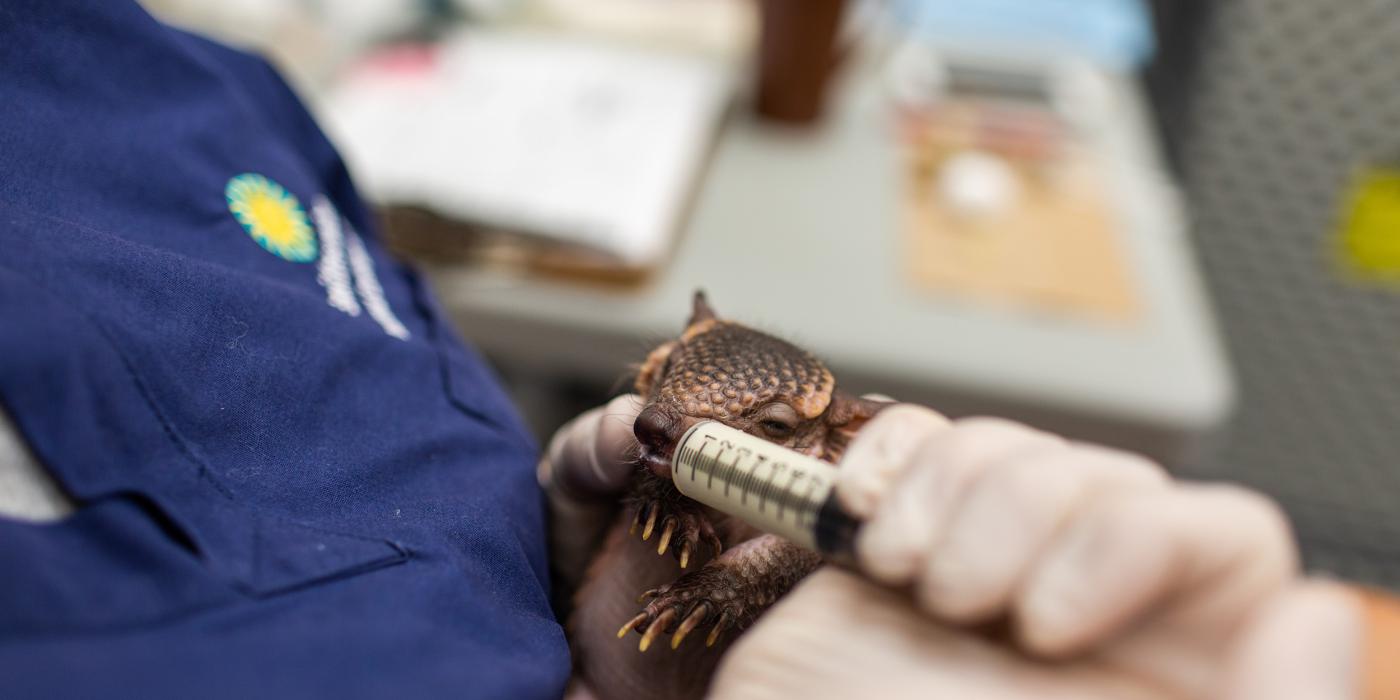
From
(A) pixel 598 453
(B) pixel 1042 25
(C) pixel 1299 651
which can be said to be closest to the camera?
(C) pixel 1299 651

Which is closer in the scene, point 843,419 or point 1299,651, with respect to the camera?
point 1299,651

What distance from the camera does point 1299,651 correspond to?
1.04 ft

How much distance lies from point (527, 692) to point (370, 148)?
120cm

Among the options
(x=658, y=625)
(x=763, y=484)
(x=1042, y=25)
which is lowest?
(x=658, y=625)

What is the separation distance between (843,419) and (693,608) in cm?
15

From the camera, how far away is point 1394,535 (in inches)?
63.3

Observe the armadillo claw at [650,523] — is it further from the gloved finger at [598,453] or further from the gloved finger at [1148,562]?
the gloved finger at [1148,562]

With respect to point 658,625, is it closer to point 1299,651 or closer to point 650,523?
point 650,523

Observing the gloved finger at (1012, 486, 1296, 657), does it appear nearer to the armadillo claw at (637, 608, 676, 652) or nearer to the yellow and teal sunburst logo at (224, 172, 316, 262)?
the armadillo claw at (637, 608, 676, 652)

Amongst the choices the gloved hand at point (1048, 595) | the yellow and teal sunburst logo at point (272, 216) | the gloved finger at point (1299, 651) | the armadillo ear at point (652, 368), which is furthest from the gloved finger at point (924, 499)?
the yellow and teal sunburst logo at point (272, 216)

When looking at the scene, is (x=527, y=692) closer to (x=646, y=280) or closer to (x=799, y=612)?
(x=799, y=612)

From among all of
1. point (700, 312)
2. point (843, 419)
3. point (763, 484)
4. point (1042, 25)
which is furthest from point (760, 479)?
point (1042, 25)

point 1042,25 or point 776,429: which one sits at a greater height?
point 1042,25

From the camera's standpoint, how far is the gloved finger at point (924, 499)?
370mm
